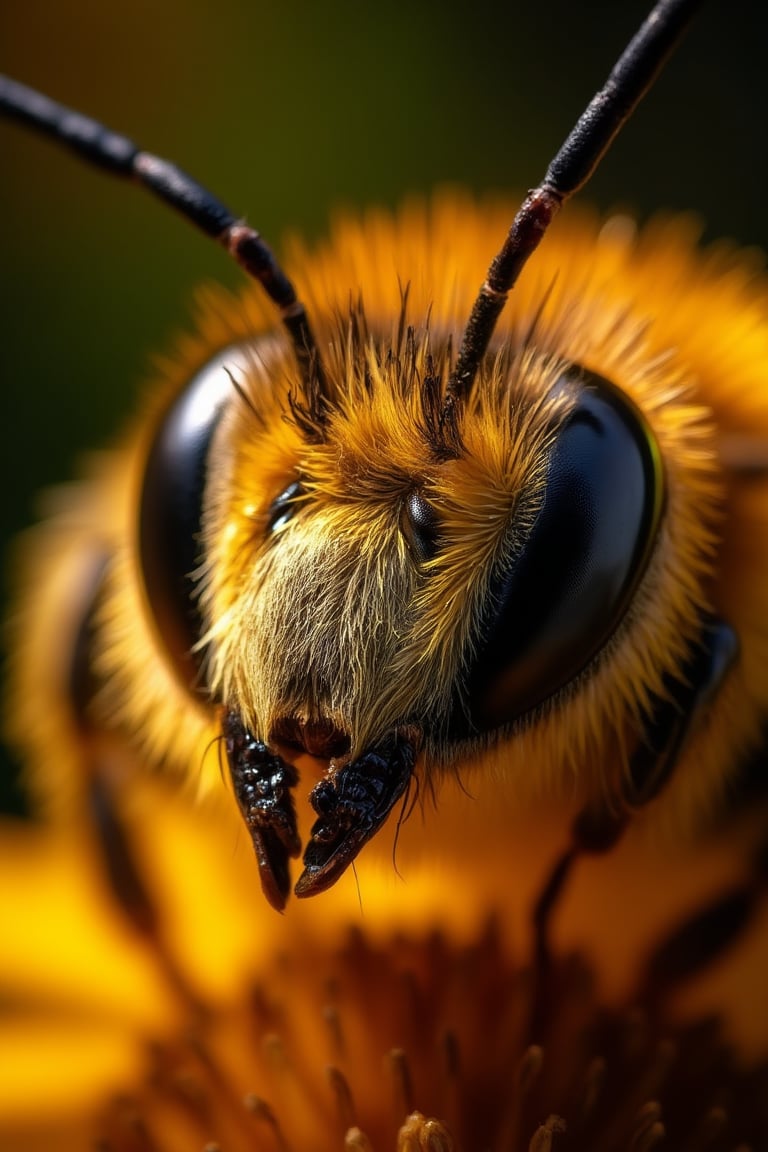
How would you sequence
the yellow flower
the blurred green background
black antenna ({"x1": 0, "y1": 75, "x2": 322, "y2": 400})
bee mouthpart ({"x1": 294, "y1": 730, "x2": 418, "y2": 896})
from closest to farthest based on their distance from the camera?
bee mouthpart ({"x1": 294, "y1": 730, "x2": 418, "y2": 896})
black antenna ({"x1": 0, "y1": 75, "x2": 322, "y2": 400})
the yellow flower
the blurred green background

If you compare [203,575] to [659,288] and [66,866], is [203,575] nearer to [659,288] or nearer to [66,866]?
[659,288]

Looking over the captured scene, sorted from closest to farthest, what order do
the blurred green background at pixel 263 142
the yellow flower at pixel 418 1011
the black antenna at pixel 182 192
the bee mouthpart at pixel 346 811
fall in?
the bee mouthpart at pixel 346 811 < the black antenna at pixel 182 192 < the yellow flower at pixel 418 1011 < the blurred green background at pixel 263 142

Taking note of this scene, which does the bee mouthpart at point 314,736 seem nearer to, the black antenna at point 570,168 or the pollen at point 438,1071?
the black antenna at point 570,168

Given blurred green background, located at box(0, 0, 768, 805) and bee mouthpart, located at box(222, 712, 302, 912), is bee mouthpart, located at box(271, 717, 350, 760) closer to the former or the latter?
bee mouthpart, located at box(222, 712, 302, 912)

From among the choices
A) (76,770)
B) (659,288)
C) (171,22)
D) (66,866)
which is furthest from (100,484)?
(171,22)

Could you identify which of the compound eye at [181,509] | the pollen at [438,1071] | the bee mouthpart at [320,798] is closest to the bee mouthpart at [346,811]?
the bee mouthpart at [320,798]

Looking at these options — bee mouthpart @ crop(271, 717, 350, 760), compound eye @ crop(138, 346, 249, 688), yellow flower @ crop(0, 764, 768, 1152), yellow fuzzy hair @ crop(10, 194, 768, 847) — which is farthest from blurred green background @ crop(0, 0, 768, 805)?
bee mouthpart @ crop(271, 717, 350, 760)
